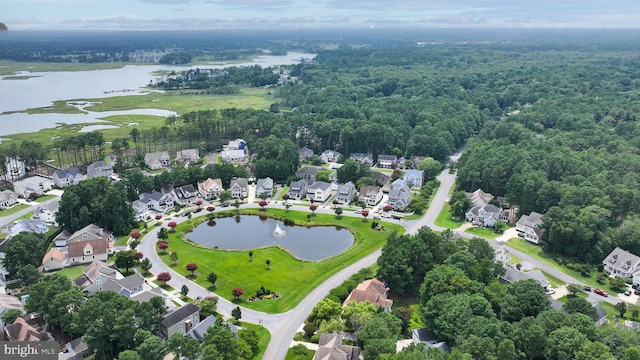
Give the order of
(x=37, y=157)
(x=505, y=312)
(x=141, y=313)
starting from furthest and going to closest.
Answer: (x=37, y=157) < (x=505, y=312) < (x=141, y=313)

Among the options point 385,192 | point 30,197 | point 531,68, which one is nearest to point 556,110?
point 385,192

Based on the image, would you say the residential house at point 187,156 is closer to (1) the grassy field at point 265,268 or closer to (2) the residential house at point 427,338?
(1) the grassy field at point 265,268

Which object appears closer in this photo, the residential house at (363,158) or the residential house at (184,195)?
the residential house at (184,195)

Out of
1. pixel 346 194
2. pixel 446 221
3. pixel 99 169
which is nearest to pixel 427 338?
pixel 446 221

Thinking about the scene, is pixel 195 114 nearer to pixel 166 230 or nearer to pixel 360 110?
pixel 360 110

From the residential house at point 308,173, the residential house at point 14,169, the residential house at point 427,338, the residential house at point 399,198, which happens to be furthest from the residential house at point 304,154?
the residential house at point 427,338

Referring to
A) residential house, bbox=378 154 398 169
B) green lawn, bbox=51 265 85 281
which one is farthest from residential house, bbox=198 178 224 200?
residential house, bbox=378 154 398 169

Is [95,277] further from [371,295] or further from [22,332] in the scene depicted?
→ [371,295]
